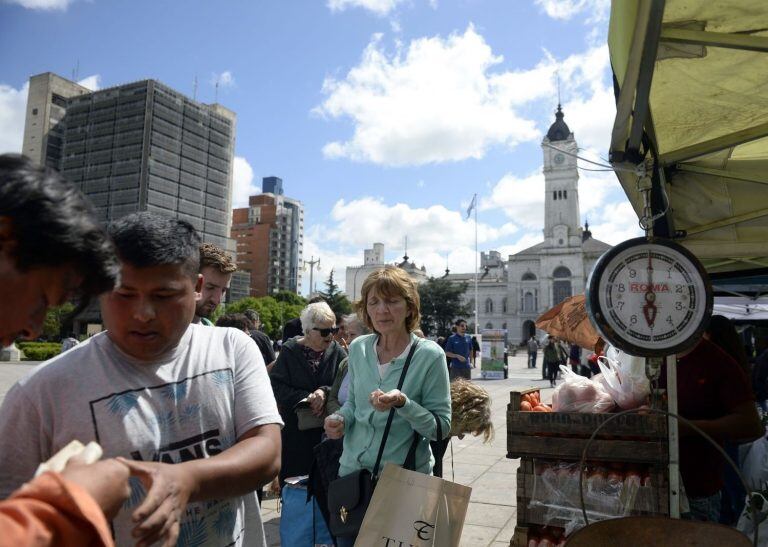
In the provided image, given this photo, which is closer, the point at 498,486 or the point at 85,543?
the point at 85,543

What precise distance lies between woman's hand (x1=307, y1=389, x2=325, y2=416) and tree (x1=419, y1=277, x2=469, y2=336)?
2685 inches

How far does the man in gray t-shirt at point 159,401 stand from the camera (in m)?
1.21

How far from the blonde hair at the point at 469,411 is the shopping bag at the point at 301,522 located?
106cm

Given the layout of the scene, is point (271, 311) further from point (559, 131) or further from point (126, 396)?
point (126, 396)

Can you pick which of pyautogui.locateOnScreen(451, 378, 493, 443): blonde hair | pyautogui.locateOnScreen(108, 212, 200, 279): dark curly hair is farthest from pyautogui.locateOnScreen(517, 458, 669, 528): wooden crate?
pyautogui.locateOnScreen(108, 212, 200, 279): dark curly hair

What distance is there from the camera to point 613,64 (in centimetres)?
225

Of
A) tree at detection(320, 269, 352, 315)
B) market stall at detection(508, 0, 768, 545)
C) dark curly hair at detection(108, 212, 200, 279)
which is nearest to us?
dark curly hair at detection(108, 212, 200, 279)

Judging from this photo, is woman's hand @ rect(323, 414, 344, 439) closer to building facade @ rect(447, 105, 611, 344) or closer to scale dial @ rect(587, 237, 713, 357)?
scale dial @ rect(587, 237, 713, 357)

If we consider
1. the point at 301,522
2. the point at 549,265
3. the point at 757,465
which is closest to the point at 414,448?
the point at 301,522

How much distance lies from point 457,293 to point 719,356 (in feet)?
232

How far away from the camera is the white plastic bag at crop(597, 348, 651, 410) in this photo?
2.53m

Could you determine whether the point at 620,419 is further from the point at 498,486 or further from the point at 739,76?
the point at 498,486

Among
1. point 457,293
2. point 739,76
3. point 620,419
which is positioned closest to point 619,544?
point 620,419

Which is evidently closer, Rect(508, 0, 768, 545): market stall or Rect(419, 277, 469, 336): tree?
Rect(508, 0, 768, 545): market stall
